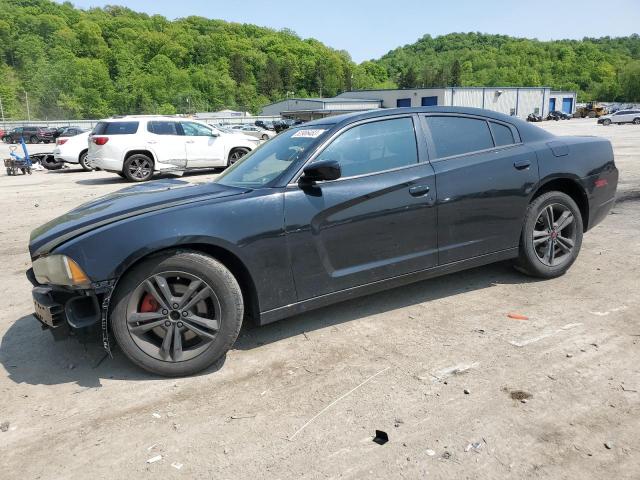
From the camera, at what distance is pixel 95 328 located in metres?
3.03

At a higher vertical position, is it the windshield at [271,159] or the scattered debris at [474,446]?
the windshield at [271,159]

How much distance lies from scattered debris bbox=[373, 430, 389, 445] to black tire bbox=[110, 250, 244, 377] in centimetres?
116

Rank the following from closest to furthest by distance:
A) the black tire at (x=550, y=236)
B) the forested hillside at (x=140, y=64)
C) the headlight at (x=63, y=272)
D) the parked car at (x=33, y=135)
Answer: the headlight at (x=63, y=272) < the black tire at (x=550, y=236) < the parked car at (x=33, y=135) < the forested hillside at (x=140, y=64)

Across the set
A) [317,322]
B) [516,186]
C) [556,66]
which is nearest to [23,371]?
[317,322]

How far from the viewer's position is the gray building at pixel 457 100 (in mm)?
70375

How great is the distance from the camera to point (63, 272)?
115 inches

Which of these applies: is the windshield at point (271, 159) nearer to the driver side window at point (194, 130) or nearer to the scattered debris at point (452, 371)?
the scattered debris at point (452, 371)

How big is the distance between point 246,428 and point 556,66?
622ft

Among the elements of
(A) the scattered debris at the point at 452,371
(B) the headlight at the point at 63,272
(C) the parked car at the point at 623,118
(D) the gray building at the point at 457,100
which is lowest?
(A) the scattered debris at the point at 452,371

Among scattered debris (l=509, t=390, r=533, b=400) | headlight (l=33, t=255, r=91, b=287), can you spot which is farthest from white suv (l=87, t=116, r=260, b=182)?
scattered debris (l=509, t=390, r=533, b=400)

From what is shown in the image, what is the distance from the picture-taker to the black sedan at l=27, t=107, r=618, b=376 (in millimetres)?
2994

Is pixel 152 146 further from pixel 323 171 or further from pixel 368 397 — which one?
pixel 368 397

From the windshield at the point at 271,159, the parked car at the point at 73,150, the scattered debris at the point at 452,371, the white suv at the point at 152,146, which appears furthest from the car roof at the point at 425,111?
the parked car at the point at 73,150

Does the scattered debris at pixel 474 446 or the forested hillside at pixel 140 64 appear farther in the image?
the forested hillside at pixel 140 64
